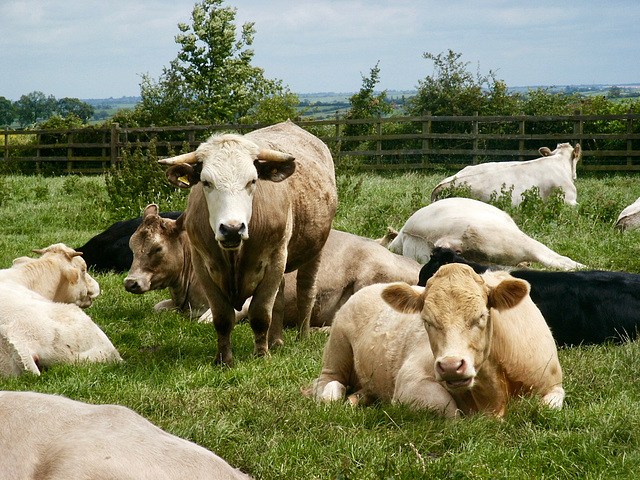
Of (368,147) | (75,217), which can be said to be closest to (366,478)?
(75,217)

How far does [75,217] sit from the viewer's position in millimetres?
13656

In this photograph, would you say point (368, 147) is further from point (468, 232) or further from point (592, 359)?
point (592, 359)

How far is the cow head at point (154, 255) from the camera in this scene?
846 cm

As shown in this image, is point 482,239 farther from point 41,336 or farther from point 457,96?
point 457,96

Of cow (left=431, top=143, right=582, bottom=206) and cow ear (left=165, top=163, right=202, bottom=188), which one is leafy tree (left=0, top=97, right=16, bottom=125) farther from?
cow ear (left=165, top=163, right=202, bottom=188)

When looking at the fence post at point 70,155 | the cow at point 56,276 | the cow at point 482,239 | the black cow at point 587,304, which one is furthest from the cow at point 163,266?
the fence post at point 70,155

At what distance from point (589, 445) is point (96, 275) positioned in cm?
740

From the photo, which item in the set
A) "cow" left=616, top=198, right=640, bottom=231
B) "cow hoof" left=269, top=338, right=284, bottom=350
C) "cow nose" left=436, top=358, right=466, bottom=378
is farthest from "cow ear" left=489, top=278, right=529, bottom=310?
"cow" left=616, top=198, right=640, bottom=231

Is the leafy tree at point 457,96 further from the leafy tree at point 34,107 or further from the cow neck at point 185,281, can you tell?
the leafy tree at point 34,107

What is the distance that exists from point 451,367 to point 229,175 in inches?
106

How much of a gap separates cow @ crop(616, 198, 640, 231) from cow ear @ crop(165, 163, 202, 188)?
25.1 feet

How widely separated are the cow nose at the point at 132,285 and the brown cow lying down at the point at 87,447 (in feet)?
18.0

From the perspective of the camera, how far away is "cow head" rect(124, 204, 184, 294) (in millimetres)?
8461

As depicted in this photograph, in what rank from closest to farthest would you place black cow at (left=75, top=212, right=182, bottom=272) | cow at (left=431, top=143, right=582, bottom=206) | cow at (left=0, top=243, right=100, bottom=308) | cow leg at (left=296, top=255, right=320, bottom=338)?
cow at (left=0, top=243, right=100, bottom=308) < cow leg at (left=296, top=255, right=320, bottom=338) < black cow at (left=75, top=212, right=182, bottom=272) < cow at (left=431, top=143, right=582, bottom=206)
